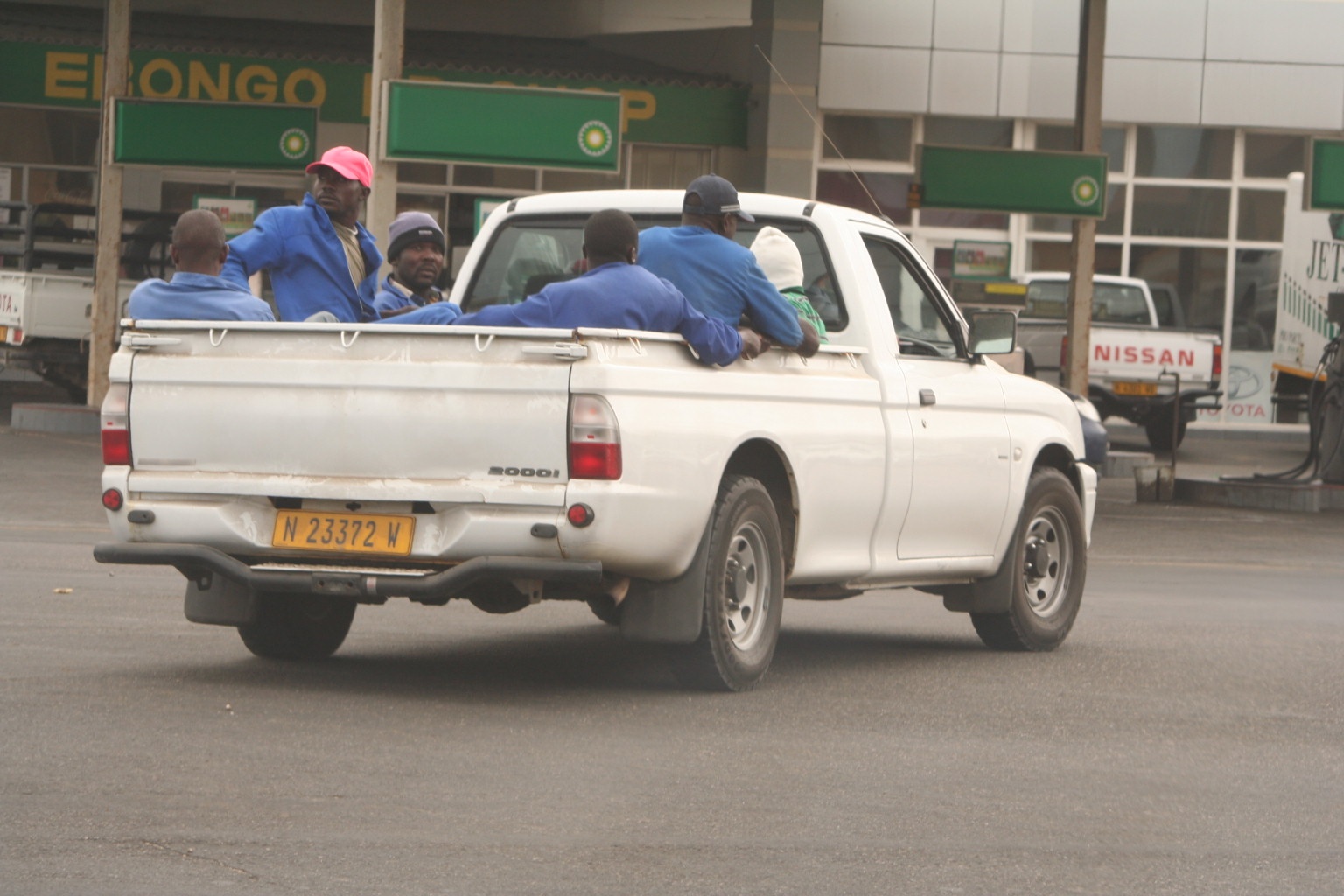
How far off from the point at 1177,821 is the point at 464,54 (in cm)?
2325

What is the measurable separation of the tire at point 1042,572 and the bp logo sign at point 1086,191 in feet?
39.4

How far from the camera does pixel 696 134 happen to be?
2850 cm

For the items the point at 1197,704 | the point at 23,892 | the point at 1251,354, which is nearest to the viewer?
the point at 23,892

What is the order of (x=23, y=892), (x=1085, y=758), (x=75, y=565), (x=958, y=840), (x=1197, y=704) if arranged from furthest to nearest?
(x=75, y=565) < (x=1197, y=704) < (x=1085, y=758) < (x=958, y=840) < (x=23, y=892)

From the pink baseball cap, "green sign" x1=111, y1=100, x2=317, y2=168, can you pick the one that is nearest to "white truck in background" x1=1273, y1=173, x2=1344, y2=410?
"green sign" x1=111, y1=100, x2=317, y2=168

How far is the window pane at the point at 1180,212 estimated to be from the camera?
3231 centimetres

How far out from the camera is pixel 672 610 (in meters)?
7.35

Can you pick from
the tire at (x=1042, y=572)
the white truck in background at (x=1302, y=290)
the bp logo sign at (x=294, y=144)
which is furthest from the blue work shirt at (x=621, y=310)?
the white truck in background at (x=1302, y=290)

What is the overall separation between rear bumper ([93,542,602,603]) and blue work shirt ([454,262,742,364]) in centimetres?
90

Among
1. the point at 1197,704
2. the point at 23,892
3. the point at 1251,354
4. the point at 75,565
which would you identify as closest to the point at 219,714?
the point at 23,892

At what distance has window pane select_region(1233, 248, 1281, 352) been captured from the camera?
3256cm

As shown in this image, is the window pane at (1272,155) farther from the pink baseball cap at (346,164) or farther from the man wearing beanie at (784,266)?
the pink baseball cap at (346,164)

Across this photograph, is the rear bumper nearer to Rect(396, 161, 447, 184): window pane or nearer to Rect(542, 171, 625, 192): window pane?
Rect(542, 171, 625, 192): window pane

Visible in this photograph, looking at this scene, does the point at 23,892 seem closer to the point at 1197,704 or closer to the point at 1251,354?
the point at 1197,704
